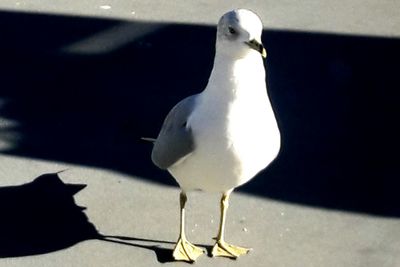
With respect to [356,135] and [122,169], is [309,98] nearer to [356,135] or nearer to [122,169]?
[356,135]

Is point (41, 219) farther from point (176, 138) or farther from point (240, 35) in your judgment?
point (240, 35)

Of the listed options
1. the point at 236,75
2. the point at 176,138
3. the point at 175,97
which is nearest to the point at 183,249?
the point at 176,138

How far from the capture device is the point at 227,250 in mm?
3529

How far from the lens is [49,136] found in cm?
413

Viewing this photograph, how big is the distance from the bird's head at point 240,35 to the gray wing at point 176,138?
0.28 meters

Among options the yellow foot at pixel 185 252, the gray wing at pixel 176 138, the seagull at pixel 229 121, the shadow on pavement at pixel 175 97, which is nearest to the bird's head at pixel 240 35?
the seagull at pixel 229 121

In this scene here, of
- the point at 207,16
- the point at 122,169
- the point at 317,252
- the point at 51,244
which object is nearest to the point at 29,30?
the point at 207,16

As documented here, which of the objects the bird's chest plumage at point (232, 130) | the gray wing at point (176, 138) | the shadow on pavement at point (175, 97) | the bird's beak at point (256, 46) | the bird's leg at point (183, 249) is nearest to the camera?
the bird's beak at point (256, 46)

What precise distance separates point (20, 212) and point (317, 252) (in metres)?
1.08

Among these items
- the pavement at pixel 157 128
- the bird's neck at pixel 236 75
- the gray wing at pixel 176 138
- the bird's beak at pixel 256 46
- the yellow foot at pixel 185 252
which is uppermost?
the bird's beak at pixel 256 46

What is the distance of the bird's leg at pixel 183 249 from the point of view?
11.5 ft

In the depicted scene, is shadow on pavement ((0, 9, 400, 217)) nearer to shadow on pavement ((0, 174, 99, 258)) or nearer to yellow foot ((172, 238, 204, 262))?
shadow on pavement ((0, 174, 99, 258))

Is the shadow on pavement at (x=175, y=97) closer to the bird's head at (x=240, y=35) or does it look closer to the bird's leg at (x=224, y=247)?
the bird's leg at (x=224, y=247)

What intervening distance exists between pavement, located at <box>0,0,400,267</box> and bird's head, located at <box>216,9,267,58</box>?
0.86 m
